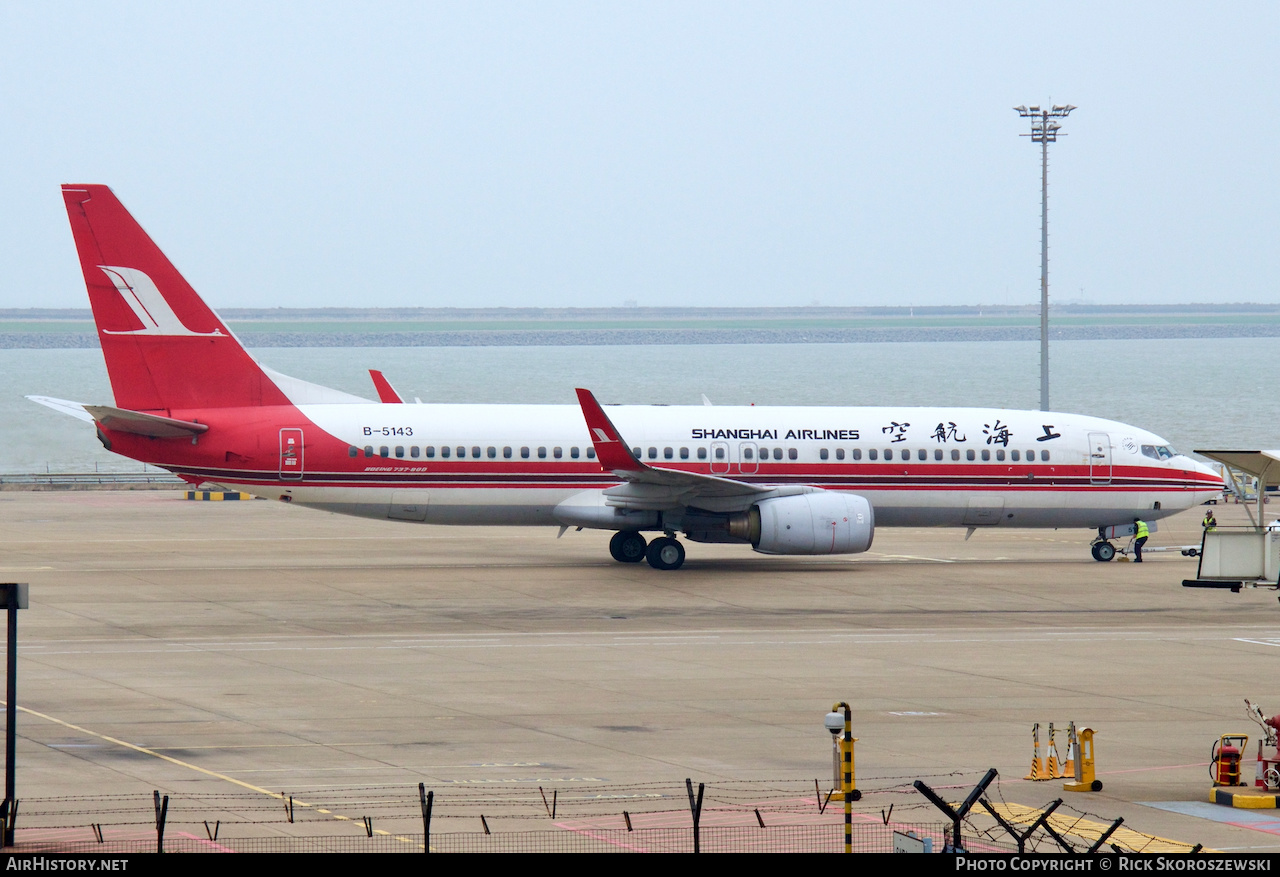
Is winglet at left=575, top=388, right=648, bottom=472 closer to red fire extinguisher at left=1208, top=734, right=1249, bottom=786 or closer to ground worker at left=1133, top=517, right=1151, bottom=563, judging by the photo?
ground worker at left=1133, top=517, right=1151, bottom=563

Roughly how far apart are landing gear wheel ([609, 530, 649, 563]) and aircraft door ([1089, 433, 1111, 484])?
11.5 metres

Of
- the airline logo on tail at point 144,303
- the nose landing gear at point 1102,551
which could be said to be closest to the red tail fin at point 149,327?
the airline logo on tail at point 144,303

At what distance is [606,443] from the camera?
36.7 metres

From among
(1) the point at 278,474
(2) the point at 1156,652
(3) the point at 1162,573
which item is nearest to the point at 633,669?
(2) the point at 1156,652

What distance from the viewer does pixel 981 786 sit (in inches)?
539

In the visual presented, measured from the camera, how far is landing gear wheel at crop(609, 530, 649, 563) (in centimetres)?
4019

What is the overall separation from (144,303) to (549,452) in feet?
33.4

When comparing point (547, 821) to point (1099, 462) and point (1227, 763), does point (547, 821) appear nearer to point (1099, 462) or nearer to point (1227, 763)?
point (1227, 763)

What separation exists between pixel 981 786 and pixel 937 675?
11885mm

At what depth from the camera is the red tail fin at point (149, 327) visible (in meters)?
38.0

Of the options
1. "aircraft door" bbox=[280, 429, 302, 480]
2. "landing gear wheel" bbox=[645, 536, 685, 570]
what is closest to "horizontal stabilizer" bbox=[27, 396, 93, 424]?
"aircraft door" bbox=[280, 429, 302, 480]

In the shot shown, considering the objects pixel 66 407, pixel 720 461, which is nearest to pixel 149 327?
pixel 66 407

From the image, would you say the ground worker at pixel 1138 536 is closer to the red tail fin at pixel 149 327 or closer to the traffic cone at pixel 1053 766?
the red tail fin at pixel 149 327

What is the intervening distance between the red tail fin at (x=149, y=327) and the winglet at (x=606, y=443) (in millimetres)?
7995
